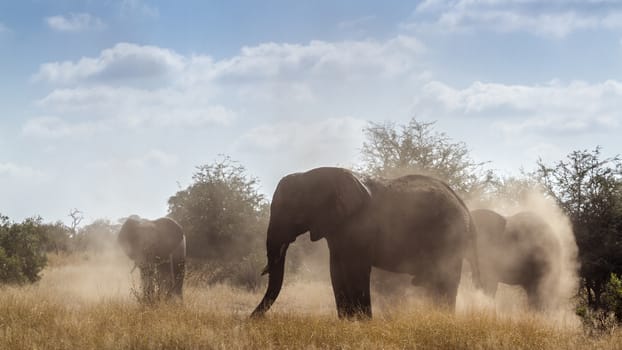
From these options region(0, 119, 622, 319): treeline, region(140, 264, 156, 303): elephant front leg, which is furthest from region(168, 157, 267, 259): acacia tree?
region(140, 264, 156, 303): elephant front leg

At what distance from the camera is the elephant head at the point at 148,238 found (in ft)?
59.0

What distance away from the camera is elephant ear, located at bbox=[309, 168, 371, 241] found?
10586 mm

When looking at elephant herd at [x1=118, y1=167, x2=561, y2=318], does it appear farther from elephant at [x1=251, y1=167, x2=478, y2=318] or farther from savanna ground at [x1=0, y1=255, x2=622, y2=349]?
savanna ground at [x1=0, y1=255, x2=622, y2=349]

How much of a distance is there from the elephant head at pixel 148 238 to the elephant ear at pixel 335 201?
8.50m

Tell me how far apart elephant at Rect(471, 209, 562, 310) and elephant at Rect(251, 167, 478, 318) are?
4.20 metres

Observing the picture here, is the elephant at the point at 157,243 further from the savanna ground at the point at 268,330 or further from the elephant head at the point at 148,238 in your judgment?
the savanna ground at the point at 268,330

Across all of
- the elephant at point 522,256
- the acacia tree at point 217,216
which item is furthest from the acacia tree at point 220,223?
the elephant at point 522,256

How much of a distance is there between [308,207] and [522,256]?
7.28 metres

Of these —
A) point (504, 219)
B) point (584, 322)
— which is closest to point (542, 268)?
point (504, 219)

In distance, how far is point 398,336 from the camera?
28.5 feet

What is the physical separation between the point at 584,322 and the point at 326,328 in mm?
4513

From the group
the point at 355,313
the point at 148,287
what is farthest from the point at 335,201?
the point at 148,287

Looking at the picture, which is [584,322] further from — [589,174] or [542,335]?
[589,174]

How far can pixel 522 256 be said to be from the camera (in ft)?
50.4
